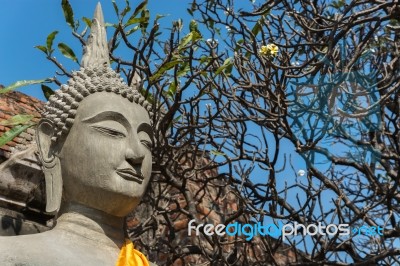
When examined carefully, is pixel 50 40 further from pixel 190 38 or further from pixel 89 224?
pixel 89 224

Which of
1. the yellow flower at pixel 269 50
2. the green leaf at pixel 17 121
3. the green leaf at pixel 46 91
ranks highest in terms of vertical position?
the yellow flower at pixel 269 50

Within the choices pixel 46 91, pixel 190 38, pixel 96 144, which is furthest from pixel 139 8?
pixel 96 144

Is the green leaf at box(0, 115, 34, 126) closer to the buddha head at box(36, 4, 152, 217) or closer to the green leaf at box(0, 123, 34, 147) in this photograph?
the green leaf at box(0, 123, 34, 147)

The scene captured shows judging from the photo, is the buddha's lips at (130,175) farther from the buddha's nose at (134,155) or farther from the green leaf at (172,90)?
the green leaf at (172,90)

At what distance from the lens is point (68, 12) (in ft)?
17.7

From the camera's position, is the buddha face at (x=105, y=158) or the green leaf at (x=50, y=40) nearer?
the buddha face at (x=105, y=158)

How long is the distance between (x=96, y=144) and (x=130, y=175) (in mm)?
222

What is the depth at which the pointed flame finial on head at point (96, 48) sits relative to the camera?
4.00 metres

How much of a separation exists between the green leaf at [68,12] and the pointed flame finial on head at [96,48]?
132cm

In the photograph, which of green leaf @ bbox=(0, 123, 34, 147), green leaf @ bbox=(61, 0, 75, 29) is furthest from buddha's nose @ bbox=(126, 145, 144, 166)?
green leaf @ bbox=(61, 0, 75, 29)

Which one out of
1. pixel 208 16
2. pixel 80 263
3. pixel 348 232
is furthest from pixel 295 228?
pixel 80 263

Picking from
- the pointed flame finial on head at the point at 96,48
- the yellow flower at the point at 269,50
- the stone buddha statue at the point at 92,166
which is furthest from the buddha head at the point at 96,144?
Result: the yellow flower at the point at 269,50

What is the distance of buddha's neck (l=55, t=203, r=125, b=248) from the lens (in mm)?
3395

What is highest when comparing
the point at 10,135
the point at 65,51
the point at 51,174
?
the point at 65,51
